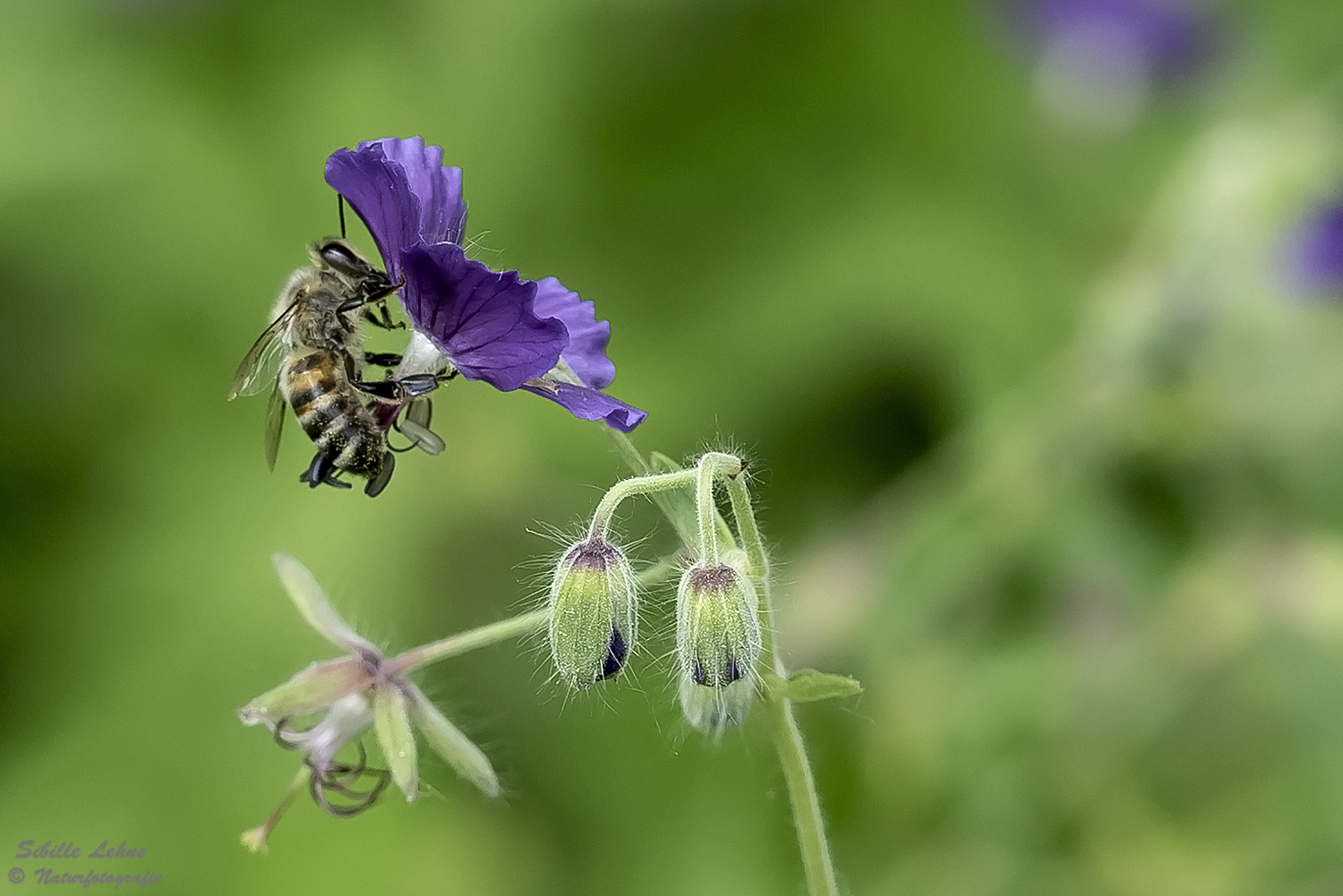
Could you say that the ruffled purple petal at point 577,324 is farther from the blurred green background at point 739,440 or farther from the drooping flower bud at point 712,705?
the blurred green background at point 739,440

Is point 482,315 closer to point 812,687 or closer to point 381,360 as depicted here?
point 381,360

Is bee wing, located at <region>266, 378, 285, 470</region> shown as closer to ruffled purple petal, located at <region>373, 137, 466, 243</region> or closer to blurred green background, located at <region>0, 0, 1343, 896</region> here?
ruffled purple petal, located at <region>373, 137, 466, 243</region>

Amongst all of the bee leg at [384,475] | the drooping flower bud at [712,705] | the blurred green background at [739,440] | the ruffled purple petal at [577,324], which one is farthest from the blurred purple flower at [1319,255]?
the bee leg at [384,475]

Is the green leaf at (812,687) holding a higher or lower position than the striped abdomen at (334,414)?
lower

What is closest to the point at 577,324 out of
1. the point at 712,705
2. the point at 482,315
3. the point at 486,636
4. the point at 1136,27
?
the point at 482,315

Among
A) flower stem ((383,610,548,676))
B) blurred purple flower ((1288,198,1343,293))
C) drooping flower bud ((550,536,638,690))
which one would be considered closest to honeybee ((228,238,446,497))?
flower stem ((383,610,548,676))

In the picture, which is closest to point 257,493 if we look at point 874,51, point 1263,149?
point 874,51
